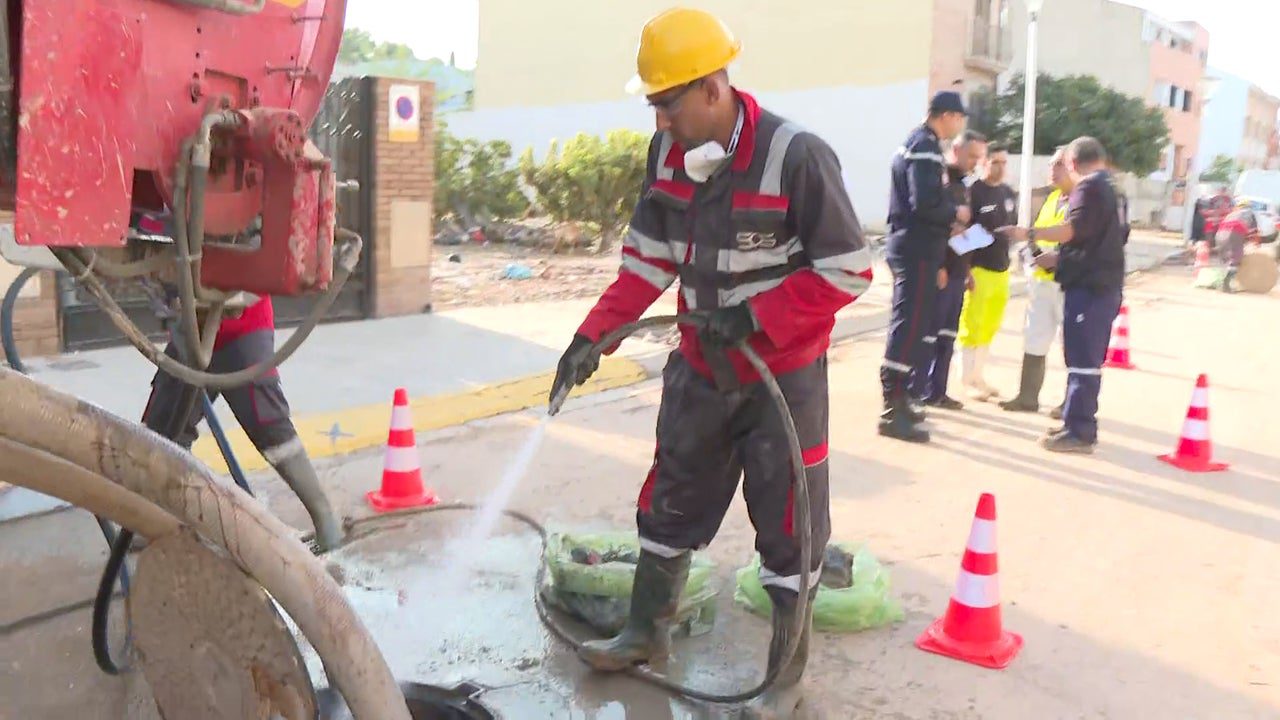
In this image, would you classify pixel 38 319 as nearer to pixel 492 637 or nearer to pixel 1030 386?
pixel 492 637

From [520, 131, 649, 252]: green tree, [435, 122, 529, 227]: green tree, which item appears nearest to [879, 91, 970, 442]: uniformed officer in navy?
[520, 131, 649, 252]: green tree

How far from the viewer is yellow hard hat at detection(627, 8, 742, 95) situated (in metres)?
2.75

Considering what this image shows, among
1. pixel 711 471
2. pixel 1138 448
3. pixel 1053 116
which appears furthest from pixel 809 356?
pixel 1053 116

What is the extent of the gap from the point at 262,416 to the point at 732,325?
1924 millimetres

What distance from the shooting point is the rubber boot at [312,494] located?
395cm

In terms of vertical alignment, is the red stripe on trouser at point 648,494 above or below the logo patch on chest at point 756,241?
below

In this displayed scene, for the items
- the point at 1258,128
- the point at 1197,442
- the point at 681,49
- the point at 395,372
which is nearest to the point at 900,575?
the point at 681,49

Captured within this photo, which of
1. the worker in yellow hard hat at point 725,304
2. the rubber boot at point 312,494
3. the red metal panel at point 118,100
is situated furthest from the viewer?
the rubber boot at point 312,494

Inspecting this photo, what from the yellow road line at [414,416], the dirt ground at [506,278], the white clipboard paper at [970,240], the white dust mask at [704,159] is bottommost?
the yellow road line at [414,416]

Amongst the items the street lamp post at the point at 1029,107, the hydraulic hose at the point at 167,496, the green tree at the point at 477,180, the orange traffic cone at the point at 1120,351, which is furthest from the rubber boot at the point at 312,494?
the street lamp post at the point at 1029,107

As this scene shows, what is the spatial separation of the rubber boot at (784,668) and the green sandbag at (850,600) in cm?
44

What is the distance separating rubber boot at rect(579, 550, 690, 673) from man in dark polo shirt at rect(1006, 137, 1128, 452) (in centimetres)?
380

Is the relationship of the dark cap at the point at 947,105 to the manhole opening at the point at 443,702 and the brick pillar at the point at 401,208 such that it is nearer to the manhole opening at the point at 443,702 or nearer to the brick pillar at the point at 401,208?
the manhole opening at the point at 443,702

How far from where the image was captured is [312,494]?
160 inches
